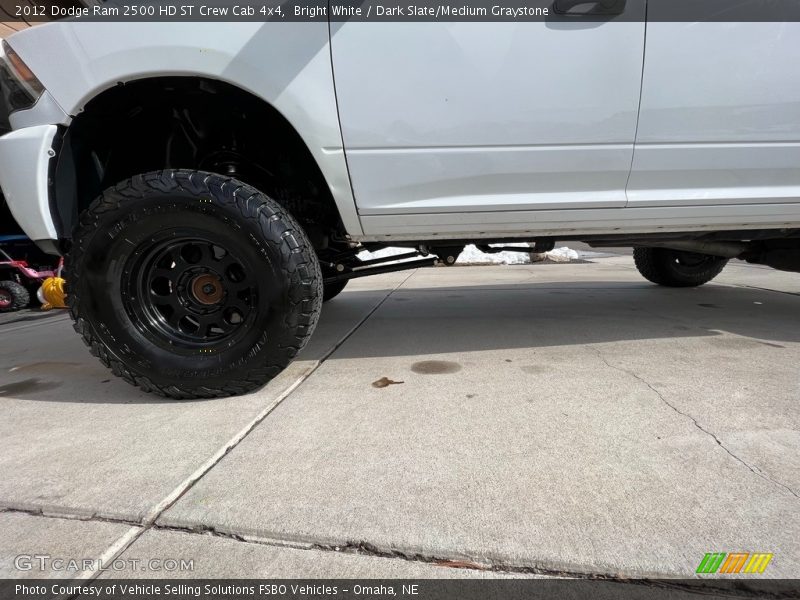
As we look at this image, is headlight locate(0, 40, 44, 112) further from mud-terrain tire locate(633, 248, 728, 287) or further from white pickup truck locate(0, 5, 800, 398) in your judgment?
mud-terrain tire locate(633, 248, 728, 287)

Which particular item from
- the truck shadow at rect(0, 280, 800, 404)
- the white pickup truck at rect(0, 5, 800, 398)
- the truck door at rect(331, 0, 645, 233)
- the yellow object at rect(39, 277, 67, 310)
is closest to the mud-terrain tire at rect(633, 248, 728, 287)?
the truck shadow at rect(0, 280, 800, 404)

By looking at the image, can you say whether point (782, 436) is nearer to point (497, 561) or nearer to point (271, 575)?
point (497, 561)

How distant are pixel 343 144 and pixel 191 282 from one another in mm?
1001

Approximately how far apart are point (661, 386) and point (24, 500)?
2.52m

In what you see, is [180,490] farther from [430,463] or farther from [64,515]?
[430,463]

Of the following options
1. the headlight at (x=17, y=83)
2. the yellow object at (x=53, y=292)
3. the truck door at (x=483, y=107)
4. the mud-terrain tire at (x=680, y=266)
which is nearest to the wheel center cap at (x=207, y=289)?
the truck door at (x=483, y=107)

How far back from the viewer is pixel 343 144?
197cm

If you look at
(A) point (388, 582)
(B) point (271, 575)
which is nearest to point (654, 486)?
(A) point (388, 582)

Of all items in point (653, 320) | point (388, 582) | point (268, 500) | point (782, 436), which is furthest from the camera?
point (653, 320)

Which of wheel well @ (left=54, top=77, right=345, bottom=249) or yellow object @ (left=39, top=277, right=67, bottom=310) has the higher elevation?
wheel well @ (left=54, top=77, right=345, bottom=249)

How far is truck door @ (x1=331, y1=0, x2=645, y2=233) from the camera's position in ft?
6.23

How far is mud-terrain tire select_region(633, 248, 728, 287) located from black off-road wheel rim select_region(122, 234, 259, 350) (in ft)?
14.8

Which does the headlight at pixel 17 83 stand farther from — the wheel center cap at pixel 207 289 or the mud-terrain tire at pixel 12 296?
the mud-terrain tire at pixel 12 296

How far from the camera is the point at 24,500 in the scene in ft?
4.33
